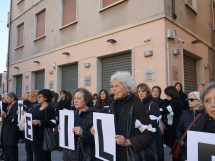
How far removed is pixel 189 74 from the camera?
446 inches

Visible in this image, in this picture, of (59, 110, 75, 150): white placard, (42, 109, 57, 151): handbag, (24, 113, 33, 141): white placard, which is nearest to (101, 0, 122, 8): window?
(24, 113, 33, 141): white placard

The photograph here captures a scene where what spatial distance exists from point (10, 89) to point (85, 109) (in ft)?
52.4

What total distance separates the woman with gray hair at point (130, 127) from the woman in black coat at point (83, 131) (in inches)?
25.3

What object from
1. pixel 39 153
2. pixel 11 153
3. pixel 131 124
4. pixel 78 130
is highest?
pixel 131 124

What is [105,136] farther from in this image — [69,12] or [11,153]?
[69,12]

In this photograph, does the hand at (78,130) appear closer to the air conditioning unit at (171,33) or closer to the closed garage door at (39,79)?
the air conditioning unit at (171,33)

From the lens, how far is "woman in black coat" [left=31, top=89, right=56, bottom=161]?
17.7 feet

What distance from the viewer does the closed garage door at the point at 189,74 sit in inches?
430

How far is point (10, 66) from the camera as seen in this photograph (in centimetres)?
1906

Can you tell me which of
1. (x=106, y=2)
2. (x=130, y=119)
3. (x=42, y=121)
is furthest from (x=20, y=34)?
(x=130, y=119)

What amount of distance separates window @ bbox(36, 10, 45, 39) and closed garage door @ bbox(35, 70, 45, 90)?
1876mm

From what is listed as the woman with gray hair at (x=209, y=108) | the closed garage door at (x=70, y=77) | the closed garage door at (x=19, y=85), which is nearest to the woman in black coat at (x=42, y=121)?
the woman with gray hair at (x=209, y=108)

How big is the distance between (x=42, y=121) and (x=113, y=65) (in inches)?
229

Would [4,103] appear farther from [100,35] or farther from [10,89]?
[10,89]
